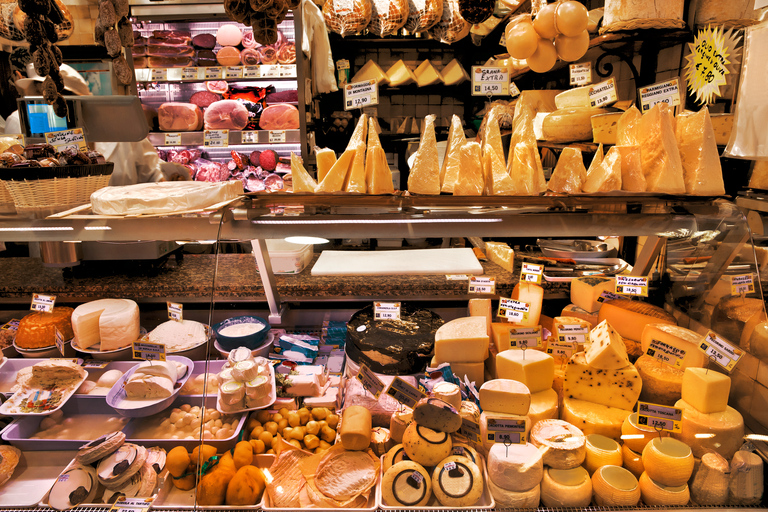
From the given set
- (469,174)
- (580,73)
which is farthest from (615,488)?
(580,73)

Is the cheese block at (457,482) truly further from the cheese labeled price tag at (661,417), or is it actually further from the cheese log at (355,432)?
the cheese labeled price tag at (661,417)

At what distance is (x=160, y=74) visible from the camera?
4691 millimetres

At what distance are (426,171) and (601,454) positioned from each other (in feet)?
3.50

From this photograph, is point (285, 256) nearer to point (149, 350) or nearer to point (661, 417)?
point (149, 350)

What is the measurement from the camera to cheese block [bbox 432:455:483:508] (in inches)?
51.0

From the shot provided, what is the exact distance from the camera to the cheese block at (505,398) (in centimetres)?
145

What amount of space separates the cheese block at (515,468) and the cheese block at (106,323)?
156 cm

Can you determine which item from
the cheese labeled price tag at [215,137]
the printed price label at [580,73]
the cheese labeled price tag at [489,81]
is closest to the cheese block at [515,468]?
the cheese labeled price tag at [489,81]

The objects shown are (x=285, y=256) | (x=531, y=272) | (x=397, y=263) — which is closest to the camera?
(x=531, y=272)

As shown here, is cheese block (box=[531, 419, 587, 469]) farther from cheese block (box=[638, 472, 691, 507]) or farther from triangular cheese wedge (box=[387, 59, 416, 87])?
triangular cheese wedge (box=[387, 59, 416, 87])

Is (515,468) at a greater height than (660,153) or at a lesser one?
lesser

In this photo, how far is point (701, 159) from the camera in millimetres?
1478

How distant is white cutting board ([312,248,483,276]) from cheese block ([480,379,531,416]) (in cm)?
90

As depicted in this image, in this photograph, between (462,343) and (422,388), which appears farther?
(462,343)
